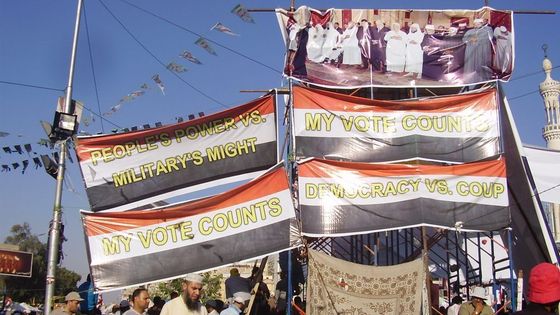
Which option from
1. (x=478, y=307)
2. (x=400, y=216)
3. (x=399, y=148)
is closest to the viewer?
(x=478, y=307)

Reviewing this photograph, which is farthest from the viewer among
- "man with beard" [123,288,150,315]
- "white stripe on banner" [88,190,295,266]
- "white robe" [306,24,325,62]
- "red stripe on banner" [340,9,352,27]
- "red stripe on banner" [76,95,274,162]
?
"red stripe on banner" [340,9,352,27]

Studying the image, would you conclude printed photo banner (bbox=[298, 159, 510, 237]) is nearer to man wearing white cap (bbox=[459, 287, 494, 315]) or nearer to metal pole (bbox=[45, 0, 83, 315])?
man wearing white cap (bbox=[459, 287, 494, 315])

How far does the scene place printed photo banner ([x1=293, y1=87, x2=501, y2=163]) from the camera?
10367mm

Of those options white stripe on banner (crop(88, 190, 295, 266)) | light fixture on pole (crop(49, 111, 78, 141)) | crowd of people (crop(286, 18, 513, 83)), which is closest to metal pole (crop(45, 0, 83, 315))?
light fixture on pole (crop(49, 111, 78, 141))

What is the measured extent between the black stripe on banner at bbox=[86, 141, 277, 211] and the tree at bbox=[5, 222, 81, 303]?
31432 millimetres

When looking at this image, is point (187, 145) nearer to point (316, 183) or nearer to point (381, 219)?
point (316, 183)

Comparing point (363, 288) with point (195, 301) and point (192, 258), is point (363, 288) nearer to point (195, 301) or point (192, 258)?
point (192, 258)

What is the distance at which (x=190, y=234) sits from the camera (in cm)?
955

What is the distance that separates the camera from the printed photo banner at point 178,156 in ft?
32.2

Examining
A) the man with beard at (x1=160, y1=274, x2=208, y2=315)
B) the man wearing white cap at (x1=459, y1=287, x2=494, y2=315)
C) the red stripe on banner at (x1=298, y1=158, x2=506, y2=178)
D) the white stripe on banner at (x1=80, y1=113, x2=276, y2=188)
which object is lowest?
the man wearing white cap at (x1=459, y1=287, x2=494, y2=315)

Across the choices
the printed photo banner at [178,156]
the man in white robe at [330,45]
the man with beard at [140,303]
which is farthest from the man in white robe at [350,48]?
the man with beard at [140,303]

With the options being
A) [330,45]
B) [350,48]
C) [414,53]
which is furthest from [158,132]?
[414,53]

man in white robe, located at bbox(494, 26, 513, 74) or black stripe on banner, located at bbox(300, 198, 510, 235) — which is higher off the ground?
man in white robe, located at bbox(494, 26, 513, 74)

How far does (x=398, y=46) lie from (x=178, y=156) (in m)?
4.66
